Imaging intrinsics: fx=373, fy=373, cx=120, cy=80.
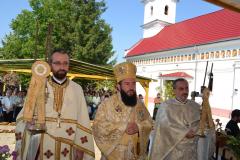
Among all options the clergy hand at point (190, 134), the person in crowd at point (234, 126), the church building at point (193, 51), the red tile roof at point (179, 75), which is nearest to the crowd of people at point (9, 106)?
the person in crowd at point (234, 126)

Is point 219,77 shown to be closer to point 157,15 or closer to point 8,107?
point 8,107

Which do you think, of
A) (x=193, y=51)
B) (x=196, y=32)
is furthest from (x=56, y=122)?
(x=196, y=32)

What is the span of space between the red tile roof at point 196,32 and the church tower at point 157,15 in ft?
8.57

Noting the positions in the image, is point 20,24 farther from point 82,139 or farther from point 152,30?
point 82,139

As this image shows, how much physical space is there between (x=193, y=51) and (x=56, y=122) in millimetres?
31816

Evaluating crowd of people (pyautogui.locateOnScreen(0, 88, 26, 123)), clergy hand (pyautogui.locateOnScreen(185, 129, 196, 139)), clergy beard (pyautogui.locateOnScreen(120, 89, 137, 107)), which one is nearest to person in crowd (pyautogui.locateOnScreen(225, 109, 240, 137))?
clergy hand (pyautogui.locateOnScreen(185, 129, 196, 139))

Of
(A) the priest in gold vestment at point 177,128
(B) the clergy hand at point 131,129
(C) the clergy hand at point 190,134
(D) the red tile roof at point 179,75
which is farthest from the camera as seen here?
(D) the red tile roof at point 179,75

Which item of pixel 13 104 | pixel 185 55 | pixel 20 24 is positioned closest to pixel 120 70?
pixel 13 104

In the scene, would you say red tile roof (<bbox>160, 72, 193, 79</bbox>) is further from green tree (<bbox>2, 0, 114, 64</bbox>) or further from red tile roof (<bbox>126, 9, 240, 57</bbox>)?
green tree (<bbox>2, 0, 114, 64</bbox>)

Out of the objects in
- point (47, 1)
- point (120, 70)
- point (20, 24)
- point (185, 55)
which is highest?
point (47, 1)

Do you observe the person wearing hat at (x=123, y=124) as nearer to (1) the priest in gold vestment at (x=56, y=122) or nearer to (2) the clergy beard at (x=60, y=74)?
(1) the priest in gold vestment at (x=56, y=122)

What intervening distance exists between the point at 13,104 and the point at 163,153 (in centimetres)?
1078

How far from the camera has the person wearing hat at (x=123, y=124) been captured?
4191 millimetres

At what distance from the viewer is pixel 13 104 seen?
14898mm
